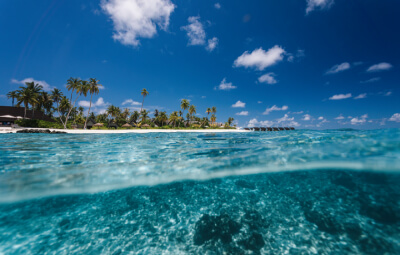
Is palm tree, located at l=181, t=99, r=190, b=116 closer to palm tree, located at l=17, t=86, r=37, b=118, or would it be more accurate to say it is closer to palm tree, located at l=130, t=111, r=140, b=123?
palm tree, located at l=130, t=111, r=140, b=123

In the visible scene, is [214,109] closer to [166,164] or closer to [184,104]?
[184,104]

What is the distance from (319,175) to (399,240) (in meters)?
6.14

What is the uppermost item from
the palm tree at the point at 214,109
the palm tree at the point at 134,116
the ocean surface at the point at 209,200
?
the palm tree at the point at 214,109

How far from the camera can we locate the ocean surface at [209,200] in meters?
5.98

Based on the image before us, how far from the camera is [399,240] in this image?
604 centimetres

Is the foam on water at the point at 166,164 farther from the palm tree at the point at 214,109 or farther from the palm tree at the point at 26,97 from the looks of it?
the palm tree at the point at 214,109

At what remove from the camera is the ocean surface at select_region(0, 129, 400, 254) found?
5.98m

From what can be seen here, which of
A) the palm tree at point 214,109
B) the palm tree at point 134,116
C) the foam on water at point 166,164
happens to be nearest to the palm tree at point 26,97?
the palm tree at point 134,116

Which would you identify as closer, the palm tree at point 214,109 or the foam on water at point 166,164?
the foam on water at point 166,164

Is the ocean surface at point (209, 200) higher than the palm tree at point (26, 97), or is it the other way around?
the palm tree at point (26, 97)

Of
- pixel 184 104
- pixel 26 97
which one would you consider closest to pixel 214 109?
pixel 184 104

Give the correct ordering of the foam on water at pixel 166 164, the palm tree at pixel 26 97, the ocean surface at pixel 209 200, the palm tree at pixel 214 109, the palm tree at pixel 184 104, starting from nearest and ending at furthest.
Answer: the ocean surface at pixel 209 200
the foam on water at pixel 166 164
the palm tree at pixel 26 97
the palm tree at pixel 184 104
the palm tree at pixel 214 109

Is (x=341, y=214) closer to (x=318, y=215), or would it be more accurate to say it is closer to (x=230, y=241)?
(x=318, y=215)

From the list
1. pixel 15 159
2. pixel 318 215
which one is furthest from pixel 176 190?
pixel 15 159
